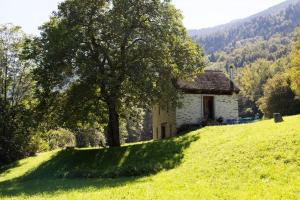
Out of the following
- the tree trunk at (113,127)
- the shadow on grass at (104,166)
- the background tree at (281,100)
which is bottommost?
the shadow on grass at (104,166)

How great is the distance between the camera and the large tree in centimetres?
3581

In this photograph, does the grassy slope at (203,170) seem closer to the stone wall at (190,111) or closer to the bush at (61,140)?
the stone wall at (190,111)

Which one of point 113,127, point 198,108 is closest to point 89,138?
point 198,108

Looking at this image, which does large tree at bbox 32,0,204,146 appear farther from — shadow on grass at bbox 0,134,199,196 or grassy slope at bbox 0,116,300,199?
grassy slope at bbox 0,116,300,199

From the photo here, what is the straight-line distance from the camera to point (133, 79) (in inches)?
1406

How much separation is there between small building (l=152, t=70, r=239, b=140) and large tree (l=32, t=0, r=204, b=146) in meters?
10.3

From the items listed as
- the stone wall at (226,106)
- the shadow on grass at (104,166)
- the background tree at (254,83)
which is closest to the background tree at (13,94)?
the shadow on grass at (104,166)

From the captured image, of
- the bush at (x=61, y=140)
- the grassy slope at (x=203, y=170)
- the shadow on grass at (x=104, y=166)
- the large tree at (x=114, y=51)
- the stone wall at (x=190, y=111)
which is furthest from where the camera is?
the bush at (x=61, y=140)

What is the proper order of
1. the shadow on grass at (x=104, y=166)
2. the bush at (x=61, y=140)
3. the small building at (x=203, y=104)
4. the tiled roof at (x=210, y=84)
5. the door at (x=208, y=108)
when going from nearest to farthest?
the shadow on grass at (x=104, y=166)
the small building at (x=203, y=104)
the tiled roof at (x=210, y=84)
the door at (x=208, y=108)
the bush at (x=61, y=140)

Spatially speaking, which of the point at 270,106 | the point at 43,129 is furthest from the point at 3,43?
the point at 270,106

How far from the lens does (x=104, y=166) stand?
3431 cm

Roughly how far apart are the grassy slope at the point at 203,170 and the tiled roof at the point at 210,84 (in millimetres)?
14179

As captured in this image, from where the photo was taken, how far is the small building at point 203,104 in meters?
50.0

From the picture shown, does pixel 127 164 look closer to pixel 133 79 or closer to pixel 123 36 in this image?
pixel 133 79
